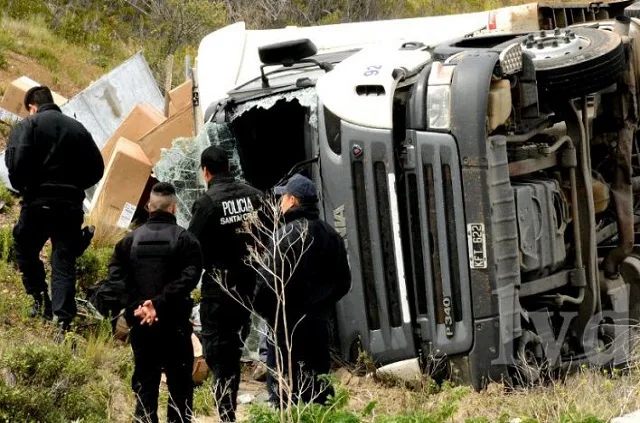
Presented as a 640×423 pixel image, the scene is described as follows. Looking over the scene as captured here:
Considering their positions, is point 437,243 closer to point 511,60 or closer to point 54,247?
point 511,60

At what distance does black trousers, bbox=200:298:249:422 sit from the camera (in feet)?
23.1

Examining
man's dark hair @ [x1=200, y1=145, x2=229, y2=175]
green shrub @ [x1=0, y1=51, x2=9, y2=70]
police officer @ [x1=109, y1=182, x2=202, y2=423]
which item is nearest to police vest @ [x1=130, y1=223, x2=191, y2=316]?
police officer @ [x1=109, y1=182, x2=202, y2=423]

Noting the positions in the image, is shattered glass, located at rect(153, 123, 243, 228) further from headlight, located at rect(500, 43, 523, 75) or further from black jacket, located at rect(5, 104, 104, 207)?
headlight, located at rect(500, 43, 523, 75)

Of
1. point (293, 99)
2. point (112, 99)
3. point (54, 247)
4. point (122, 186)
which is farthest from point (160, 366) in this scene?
point (112, 99)

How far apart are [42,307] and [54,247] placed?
43 cm

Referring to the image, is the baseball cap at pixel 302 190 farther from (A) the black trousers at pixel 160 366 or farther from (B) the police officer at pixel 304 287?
(A) the black trousers at pixel 160 366

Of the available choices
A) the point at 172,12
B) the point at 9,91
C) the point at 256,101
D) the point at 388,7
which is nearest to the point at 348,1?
the point at 388,7

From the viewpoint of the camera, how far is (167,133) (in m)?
10.9

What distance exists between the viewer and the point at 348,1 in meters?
22.0

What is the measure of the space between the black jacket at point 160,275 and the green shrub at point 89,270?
2.82m

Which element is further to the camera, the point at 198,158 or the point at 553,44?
the point at 198,158

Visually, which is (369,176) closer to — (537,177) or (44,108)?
(537,177)

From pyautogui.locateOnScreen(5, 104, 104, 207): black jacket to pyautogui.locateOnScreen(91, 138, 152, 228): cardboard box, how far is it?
2002mm

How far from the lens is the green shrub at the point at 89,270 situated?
30.4ft
